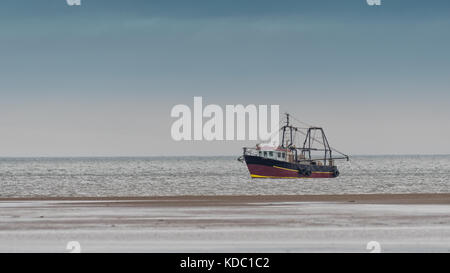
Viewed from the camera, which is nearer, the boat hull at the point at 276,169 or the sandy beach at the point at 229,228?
the sandy beach at the point at 229,228

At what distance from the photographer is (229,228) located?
915 inches

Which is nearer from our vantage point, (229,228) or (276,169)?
(229,228)

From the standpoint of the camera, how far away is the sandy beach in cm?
1869

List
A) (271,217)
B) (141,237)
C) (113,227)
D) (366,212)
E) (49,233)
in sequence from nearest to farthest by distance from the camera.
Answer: (141,237), (49,233), (113,227), (271,217), (366,212)

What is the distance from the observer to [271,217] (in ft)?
90.4

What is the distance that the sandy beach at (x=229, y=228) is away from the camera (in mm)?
18688

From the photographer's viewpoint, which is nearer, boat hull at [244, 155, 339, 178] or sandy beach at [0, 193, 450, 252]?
sandy beach at [0, 193, 450, 252]

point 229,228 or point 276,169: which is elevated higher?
point 229,228

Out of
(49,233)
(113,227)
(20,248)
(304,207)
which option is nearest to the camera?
(20,248)

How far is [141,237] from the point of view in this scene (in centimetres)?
2080
